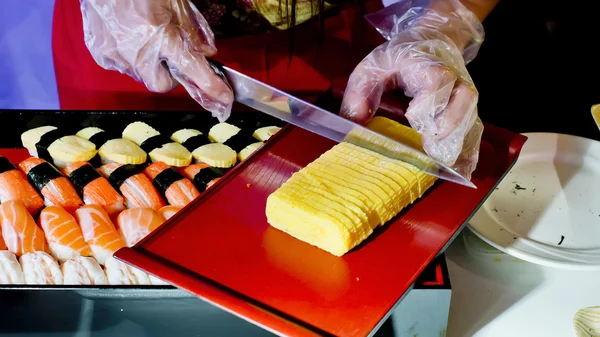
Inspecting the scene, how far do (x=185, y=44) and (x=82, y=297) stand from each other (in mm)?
658

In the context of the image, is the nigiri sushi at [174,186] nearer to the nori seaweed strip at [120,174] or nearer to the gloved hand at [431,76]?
the nori seaweed strip at [120,174]

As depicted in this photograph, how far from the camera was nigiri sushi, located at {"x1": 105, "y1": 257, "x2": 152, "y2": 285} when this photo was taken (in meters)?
1.46

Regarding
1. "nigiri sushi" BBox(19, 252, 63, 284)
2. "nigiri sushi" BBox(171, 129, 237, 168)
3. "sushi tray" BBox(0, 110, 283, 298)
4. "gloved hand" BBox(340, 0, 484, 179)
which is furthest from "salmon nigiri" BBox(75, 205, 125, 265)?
"gloved hand" BBox(340, 0, 484, 179)

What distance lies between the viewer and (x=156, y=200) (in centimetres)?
174

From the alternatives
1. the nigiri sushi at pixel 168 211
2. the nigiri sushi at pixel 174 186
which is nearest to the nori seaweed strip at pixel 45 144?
the nigiri sushi at pixel 174 186

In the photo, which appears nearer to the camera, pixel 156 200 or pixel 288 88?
pixel 156 200

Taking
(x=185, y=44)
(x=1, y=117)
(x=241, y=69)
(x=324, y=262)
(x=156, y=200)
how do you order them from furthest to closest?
1. (x=241, y=69)
2. (x=1, y=117)
3. (x=156, y=200)
4. (x=185, y=44)
5. (x=324, y=262)

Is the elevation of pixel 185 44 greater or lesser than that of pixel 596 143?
greater

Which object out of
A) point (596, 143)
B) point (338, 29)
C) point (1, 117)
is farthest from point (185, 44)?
point (596, 143)

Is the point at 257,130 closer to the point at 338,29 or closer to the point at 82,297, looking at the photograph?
the point at 338,29

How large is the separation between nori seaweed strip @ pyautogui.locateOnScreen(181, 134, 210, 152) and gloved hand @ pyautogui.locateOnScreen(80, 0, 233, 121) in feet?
1.08

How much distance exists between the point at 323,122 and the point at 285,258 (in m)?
0.34

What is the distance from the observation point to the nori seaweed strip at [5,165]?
5.78ft

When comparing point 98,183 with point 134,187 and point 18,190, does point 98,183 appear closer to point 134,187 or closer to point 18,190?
point 134,187
